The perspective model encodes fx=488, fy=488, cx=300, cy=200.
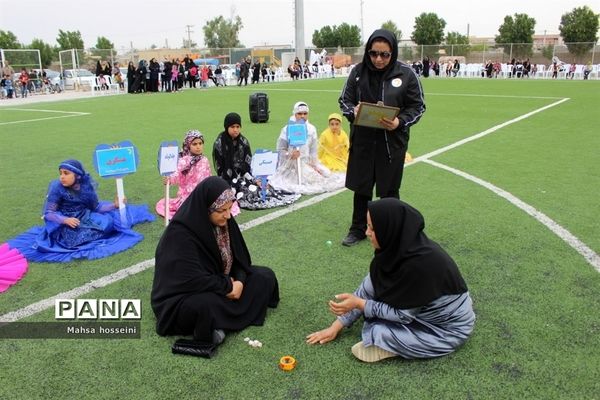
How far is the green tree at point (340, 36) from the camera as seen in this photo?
240ft

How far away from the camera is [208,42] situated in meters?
91.1

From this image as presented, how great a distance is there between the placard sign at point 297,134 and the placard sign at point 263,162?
1.03 meters

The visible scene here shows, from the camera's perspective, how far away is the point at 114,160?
500 centimetres

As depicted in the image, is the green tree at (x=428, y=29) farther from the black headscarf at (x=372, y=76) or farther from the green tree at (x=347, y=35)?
the black headscarf at (x=372, y=76)

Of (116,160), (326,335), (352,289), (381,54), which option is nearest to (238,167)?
(116,160)

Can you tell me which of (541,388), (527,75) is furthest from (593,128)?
(527,75)

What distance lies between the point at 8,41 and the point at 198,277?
69444 millimetres

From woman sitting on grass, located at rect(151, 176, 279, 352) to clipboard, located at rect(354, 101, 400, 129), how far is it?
1.54 m

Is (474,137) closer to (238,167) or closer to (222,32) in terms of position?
(238,167)

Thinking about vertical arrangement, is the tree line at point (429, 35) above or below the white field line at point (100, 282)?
above

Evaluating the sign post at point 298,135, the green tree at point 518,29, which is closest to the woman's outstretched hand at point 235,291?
the sign post at point 298,135

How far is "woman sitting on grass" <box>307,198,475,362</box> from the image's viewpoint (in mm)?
2805

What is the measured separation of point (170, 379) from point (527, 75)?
38900 millimetres

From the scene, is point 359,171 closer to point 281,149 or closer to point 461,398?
point 461,398
